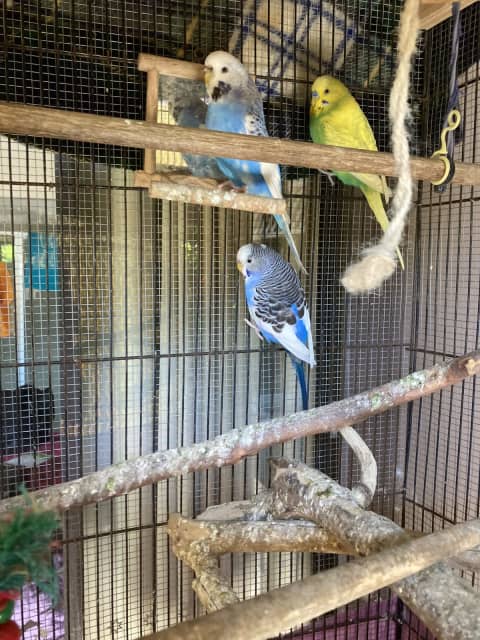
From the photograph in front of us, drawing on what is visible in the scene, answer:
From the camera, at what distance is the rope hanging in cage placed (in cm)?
67

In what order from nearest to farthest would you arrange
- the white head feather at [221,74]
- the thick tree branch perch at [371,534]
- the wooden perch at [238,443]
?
the thick tree branch perch at [371,534] → the wooden perch at [238,443] → the white head feather at [221,74]

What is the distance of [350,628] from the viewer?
181 centimetres

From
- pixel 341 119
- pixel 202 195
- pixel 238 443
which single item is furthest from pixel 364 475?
pixel 341 119

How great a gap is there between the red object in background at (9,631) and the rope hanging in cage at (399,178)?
562 millimetres

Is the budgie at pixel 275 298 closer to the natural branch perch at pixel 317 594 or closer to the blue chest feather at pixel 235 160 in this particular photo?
the blue chest feather at pixel 235 160

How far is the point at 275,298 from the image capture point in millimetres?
1513

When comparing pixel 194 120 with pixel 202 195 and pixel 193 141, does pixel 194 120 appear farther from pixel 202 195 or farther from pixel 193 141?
pixel 193 141

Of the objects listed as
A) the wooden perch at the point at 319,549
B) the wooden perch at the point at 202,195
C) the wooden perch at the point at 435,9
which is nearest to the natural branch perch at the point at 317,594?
the wooden perch at the point at 319,549

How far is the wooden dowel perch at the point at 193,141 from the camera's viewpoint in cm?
62

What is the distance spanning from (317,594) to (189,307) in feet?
4.54

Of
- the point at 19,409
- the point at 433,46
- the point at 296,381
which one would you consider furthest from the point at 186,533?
the point at 433,46

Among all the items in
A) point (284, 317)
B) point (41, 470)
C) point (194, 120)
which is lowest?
point (41, 470)

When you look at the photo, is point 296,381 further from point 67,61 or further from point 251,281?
point 67,61

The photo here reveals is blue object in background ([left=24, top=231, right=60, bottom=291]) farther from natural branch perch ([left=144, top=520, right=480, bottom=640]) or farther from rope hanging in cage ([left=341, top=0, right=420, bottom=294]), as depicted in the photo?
natural branch perch ([left=144, top=520, right=480, bottom=640])
